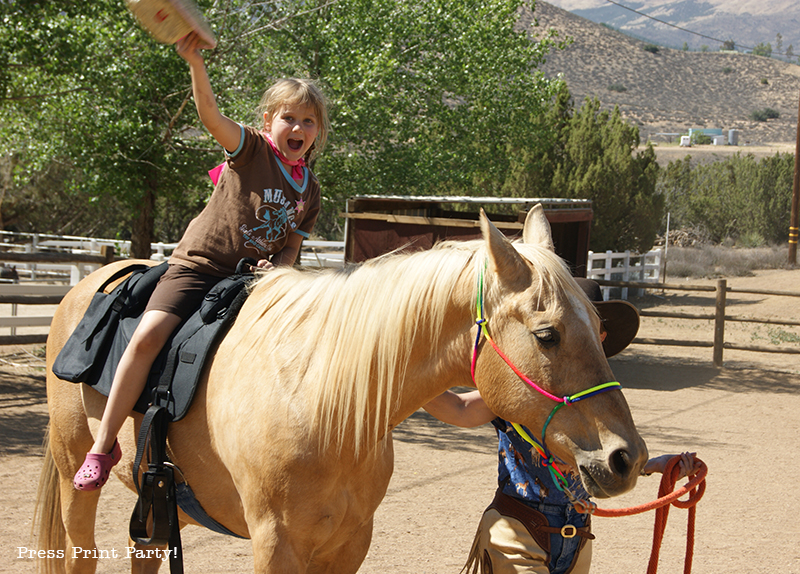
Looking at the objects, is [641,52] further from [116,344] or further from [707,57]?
[116,344]

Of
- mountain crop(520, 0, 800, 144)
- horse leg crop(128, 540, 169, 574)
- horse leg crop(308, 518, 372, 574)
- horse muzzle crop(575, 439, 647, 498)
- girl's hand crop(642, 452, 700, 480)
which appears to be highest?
mountain crop(520, 0, 800, 144)

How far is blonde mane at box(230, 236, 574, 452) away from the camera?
184 cm

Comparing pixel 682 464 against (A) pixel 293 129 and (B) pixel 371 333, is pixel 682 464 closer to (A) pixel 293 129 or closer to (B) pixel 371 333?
(B) pixel 371 333

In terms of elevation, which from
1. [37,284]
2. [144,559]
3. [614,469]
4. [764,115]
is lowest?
[144,559]

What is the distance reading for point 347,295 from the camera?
1.98 m

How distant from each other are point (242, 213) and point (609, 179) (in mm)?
17011

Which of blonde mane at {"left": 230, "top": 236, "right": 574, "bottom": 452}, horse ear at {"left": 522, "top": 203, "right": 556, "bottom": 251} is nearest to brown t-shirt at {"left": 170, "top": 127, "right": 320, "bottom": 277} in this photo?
blonde mane at {"left": 230, "top": 236, "right": 574, "bottom": 452}

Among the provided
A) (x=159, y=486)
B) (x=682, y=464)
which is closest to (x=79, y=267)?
(x=159, y=486)

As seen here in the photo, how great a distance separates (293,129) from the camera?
7.78ft

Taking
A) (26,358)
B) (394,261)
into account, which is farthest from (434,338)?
(26,358)

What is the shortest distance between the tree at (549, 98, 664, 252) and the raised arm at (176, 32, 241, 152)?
15998 mm

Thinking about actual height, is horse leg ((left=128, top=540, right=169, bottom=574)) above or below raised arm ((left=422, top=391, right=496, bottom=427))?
below

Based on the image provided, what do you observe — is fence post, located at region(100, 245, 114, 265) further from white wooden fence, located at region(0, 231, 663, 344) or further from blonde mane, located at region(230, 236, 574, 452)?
blonde mane, located at region(230, 236, 574, 452)

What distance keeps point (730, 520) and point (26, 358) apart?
8725 mm
